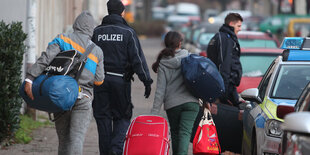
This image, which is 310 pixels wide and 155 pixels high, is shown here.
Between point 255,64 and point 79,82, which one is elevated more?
point 79,82

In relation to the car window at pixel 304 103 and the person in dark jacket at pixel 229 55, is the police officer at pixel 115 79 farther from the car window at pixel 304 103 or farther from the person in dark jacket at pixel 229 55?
the car window at pixel 304 103

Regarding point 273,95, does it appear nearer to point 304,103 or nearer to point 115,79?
point 115,79

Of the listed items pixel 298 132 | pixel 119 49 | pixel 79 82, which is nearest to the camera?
pixel 298 132

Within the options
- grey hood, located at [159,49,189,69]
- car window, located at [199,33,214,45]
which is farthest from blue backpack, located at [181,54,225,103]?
car window, located at [199,33,214,45]

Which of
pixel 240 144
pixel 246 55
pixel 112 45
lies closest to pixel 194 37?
pixel 246 55

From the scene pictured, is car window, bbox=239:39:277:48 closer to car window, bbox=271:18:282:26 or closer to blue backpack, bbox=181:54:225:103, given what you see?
blue backpack, bbox=181:54:225:103

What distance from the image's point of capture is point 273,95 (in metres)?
8.40

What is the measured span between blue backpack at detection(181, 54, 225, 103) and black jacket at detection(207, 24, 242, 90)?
7.66ft

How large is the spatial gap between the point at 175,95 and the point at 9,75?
8.31 feet

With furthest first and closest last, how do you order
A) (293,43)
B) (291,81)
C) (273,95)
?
(293,43)
(291,81)
(273,95)

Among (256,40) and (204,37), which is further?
(204,37)

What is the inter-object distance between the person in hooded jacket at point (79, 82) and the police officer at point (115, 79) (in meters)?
0.79

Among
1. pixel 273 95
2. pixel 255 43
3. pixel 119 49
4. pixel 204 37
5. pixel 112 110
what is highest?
pixel 119 49

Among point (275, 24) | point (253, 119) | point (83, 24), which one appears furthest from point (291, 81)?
point (275, 24)
